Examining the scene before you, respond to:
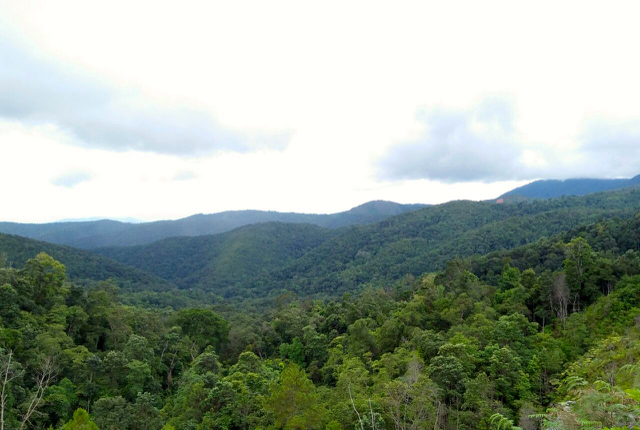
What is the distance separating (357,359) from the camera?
89.3 feet

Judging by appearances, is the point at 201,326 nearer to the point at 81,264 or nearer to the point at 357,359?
the point at 357,359

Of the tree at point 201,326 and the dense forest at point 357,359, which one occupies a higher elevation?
the dense forest at point 357,359

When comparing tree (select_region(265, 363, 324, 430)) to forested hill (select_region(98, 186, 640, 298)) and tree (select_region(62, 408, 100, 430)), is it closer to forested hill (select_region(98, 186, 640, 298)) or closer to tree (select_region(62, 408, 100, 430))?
tree (select_region(62, 408, 100, 430))

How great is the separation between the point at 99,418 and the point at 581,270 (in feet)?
122

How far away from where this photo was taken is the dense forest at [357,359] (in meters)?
17.3

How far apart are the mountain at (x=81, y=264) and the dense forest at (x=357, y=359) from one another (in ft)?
298

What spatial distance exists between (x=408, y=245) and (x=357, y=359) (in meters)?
127

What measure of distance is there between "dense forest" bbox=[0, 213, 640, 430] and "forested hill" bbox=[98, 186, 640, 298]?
71.5 metres

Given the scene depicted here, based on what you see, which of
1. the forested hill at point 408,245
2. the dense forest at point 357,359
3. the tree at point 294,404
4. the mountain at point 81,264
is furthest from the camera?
the mountain at point 81,264

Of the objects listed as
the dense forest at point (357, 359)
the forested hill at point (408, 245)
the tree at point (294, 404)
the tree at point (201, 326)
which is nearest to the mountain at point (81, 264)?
the forested hill at point (408, 245)

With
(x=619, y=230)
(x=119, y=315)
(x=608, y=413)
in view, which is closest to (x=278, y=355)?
(x=119, y=315)

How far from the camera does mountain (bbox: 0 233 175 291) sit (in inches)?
4668

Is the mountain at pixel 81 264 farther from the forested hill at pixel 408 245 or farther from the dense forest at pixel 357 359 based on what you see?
the dense forest at pixel 357 359

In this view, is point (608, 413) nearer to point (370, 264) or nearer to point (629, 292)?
point (629, 292)
